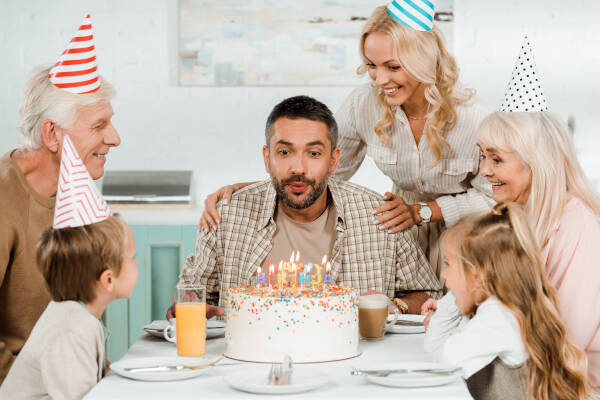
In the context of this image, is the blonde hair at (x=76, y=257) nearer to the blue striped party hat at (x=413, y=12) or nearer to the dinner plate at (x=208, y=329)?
the dinner plate at (x=208, y=329)

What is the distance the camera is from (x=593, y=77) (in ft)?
14.2

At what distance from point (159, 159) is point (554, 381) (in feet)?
10.2

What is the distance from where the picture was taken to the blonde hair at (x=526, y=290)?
164 cm

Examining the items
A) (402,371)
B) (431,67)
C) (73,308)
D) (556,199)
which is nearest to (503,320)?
(402,371)

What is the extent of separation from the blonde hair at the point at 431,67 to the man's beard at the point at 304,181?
43 centimetres

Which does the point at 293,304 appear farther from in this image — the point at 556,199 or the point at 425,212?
the point at 425,212

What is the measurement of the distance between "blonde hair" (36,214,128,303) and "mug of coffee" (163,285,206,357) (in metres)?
0.17

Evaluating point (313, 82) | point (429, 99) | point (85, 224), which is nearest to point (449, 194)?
point (429, 99)

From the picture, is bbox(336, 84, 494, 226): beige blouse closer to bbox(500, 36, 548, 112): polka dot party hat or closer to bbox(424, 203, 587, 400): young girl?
bbox(500, 36, 548, 112): polka dot party hat

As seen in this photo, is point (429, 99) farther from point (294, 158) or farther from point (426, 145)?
point (294, 158)

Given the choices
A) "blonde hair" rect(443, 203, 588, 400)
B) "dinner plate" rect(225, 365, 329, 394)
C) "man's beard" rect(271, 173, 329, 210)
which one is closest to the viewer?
"dinner plate" rect(225, 365, 329, 394)

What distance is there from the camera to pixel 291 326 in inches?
65.4

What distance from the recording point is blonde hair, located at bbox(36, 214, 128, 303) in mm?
1680

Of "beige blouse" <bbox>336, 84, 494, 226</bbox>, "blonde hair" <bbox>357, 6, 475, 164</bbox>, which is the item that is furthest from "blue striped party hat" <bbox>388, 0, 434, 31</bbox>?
"beige blouse" <bbox>336, 84, 494, 226</bbox>
